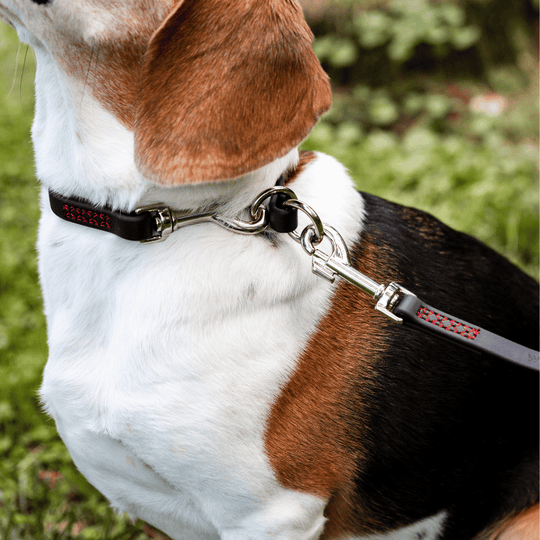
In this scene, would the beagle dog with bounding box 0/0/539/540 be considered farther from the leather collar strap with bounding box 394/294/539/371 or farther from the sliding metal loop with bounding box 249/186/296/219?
the leather collar strap with bounding box 394/294/539/371

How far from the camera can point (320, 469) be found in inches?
79.0

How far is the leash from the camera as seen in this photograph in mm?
1787

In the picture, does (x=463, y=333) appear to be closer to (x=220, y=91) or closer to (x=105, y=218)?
(x=220, y=91)

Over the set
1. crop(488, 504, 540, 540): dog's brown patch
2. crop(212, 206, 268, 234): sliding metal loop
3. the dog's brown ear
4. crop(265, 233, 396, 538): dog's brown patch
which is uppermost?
the dog's brown ear

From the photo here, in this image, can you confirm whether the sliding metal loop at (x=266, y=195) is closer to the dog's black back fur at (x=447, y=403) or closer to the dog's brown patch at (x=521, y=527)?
the dog's black back fur at (x=447, y=403)

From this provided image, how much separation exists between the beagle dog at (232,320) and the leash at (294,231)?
25mm

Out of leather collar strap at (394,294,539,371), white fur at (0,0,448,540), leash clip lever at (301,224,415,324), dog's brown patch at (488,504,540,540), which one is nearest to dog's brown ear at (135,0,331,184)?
white fur at (0,0,448,540)

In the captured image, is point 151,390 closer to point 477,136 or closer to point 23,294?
point 23,294

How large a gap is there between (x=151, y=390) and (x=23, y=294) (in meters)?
2.55

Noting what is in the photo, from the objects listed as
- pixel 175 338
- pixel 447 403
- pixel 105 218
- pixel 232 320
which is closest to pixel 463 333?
pixel 447 403

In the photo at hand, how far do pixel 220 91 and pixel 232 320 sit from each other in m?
0.65

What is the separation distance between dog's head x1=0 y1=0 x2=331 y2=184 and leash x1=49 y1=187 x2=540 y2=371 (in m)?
0.19

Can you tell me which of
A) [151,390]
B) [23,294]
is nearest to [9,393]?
[23,294]

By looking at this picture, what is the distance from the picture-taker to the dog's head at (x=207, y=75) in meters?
1.70
